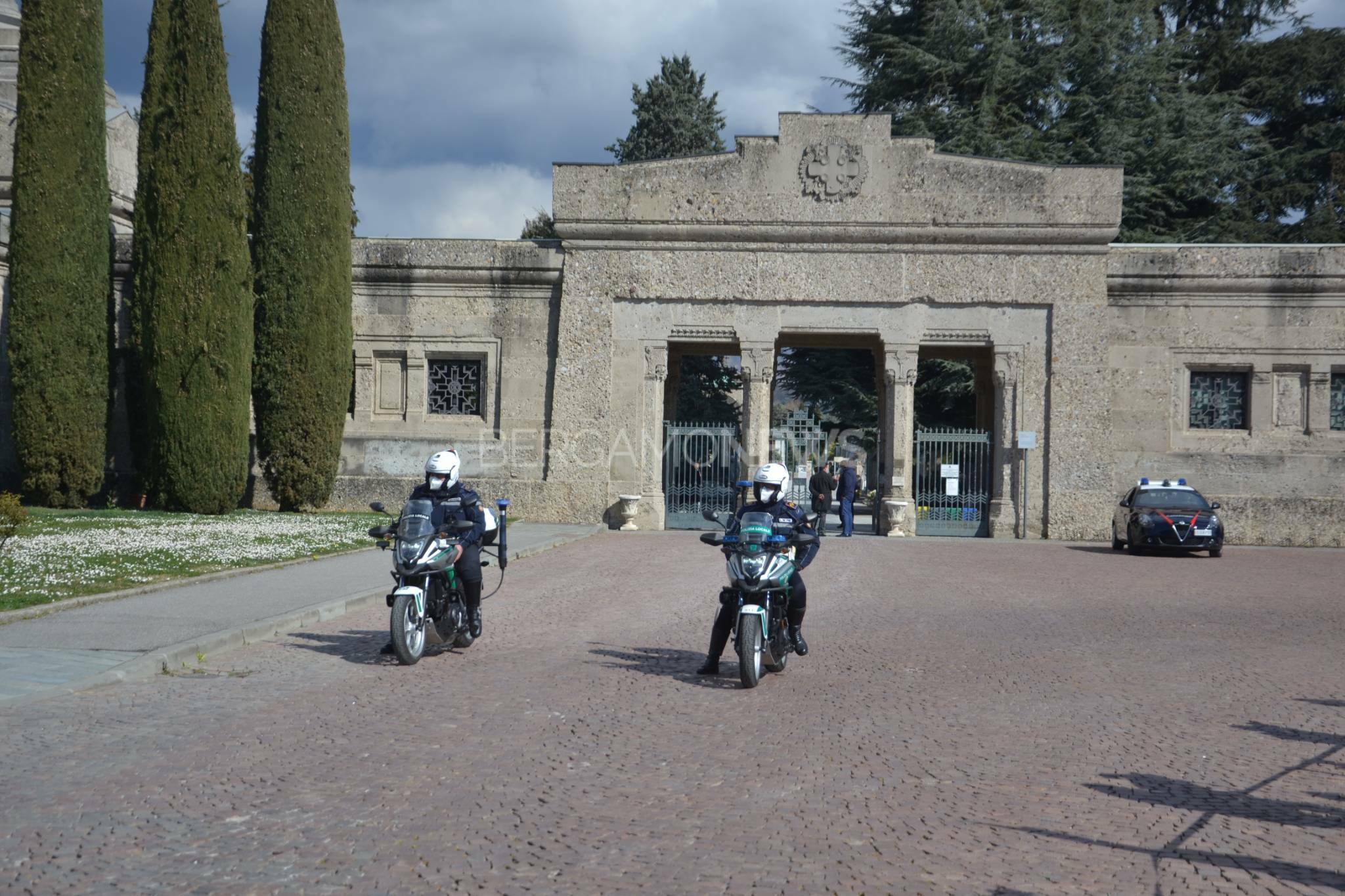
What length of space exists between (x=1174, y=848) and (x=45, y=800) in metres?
4.77

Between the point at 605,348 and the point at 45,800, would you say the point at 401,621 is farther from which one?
the point at 605,348

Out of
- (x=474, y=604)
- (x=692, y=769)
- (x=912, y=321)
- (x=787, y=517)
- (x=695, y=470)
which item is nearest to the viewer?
(x=692, y=769)

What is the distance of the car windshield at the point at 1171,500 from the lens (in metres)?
22.7

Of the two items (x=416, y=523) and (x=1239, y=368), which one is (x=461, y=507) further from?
(x=1239, y=368)

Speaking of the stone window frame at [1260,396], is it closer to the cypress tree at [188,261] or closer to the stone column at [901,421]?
the stone column at [901,421]

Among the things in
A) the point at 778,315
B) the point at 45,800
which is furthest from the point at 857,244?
the point at 45,800

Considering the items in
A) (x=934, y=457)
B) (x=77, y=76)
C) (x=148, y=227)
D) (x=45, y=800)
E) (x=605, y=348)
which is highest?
(x=77, y=76)

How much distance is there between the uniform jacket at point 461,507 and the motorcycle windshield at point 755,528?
2.28m

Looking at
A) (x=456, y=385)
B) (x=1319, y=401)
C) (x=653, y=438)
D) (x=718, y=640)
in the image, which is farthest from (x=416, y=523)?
(x=1319, y=401)

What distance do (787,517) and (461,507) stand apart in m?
2.67

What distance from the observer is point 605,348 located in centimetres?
2627

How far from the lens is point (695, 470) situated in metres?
27.5

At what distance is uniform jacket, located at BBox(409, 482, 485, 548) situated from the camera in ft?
32.7

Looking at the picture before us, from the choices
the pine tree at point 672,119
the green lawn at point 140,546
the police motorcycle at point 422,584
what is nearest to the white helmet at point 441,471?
the police motorcycle at point 422,584
